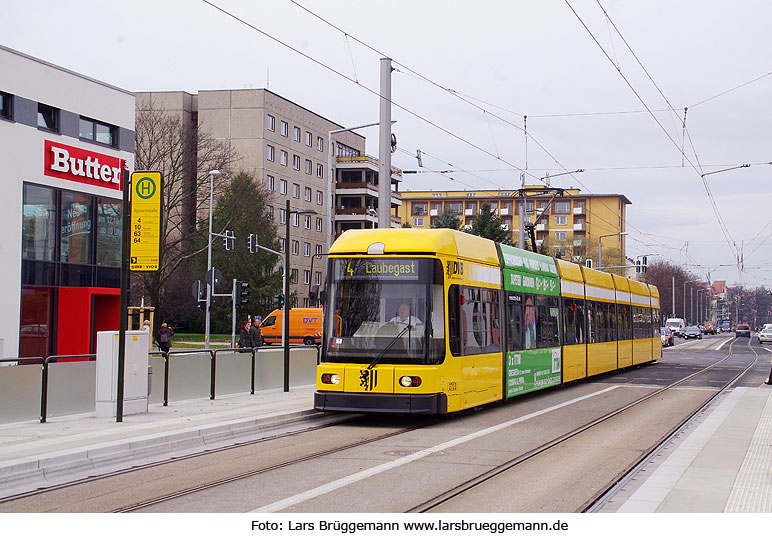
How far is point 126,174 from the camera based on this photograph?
43.6 ft

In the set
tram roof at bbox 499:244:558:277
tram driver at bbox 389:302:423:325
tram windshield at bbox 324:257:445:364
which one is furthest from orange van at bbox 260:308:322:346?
tram driver at bbox 389:302:423:325

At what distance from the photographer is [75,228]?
28094 millimetres

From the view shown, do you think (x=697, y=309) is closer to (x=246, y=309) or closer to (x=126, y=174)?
(x=246, y=309)

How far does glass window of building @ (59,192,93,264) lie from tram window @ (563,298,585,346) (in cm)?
1527

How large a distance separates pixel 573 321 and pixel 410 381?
10.4 metres

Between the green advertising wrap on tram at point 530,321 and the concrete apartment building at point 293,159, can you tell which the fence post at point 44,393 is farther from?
the concrete apartment building at point 293,159

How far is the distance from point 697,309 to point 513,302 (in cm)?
13778

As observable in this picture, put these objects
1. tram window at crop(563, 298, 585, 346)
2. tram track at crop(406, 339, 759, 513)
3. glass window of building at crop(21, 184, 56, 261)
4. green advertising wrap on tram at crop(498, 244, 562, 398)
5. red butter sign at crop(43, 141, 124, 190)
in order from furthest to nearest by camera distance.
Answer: red butter sign at crop(43, 141, 124, 190) < glass window of building at crop(21, 184, 56, 261) < tram window at crop(563, 298, 585, 346) < green advertising wrap on tram at crop(498, 244, 562, 398) < tram track at crop(406, 339, 759, 513)

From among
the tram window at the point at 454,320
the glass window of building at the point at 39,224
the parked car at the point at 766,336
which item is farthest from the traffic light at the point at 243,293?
the parked car at the point at 766,336

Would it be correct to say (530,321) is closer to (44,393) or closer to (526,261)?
(526,261)

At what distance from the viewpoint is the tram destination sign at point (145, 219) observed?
14.2 metres

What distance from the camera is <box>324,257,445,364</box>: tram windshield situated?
1409 centimetres

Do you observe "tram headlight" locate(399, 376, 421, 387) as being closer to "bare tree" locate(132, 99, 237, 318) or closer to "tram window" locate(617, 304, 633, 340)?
"tram window" locate(617, 304, 633, 340)
